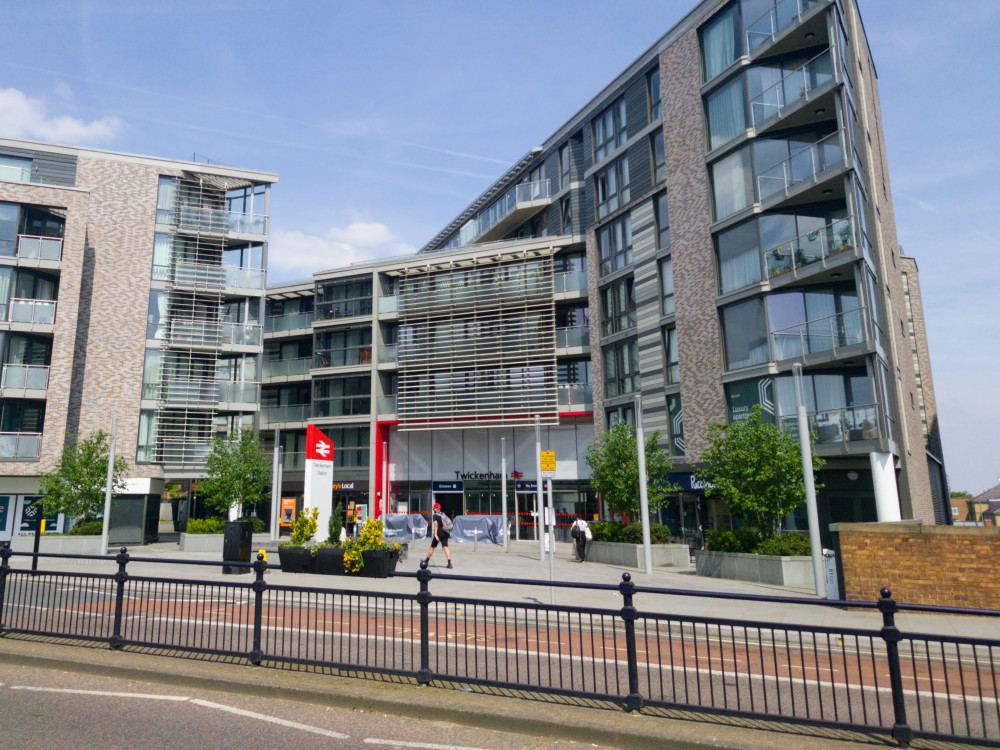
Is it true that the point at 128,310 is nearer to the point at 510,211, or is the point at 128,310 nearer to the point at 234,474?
the point at 234,474

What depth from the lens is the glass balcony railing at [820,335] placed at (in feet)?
80.1

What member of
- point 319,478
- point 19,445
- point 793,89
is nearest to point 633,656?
point 319,478

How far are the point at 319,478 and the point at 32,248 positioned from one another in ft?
67.5

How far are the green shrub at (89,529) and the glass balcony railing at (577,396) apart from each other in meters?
22.4

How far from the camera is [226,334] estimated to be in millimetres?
38500

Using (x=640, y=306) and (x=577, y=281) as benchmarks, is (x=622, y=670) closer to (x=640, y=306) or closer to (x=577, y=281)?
(x=640, y=306)

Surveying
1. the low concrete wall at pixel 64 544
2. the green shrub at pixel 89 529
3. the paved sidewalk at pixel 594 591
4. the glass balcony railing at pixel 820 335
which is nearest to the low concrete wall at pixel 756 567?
the paved sidewalk at pixel 594 591

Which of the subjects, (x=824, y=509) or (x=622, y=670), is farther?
(x=824, y=509)

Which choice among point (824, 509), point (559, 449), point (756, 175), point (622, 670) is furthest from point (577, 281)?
point (622, 670)

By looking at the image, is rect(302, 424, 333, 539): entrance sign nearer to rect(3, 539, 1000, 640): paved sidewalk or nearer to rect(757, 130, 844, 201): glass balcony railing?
rect(3, 539, 1000, 640): paved sidewalk

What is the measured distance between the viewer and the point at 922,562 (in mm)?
14883

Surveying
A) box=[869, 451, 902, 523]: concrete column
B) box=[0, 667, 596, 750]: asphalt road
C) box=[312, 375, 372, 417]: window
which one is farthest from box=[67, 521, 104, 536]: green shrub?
box=[869, 451, 902, 523]: concrete column

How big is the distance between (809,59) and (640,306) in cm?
1210

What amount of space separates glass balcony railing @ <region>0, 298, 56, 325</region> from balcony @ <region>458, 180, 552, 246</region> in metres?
25.4
